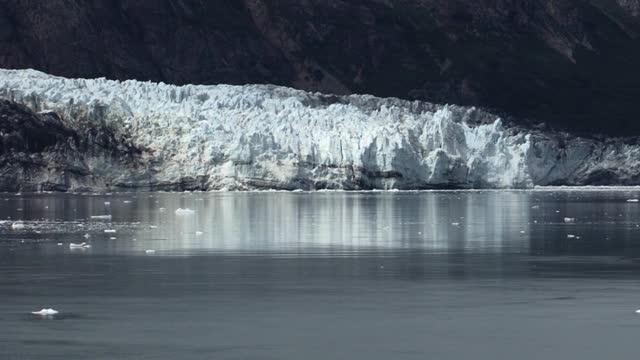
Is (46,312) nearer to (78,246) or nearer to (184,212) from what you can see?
(78,246)

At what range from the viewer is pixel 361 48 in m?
132

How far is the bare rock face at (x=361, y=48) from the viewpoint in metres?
118

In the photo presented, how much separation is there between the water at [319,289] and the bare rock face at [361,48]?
3229 inches

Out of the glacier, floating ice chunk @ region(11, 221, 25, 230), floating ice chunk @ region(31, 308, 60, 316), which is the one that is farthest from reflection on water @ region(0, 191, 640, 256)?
floating ice chunk @ region(31, 308, 60, 316)

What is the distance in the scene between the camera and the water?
13875 mm

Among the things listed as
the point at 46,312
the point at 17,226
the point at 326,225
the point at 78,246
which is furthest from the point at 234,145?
the point at 46,312

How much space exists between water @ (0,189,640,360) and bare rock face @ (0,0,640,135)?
82028mm

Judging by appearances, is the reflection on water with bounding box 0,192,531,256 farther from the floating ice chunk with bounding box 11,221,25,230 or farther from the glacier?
the glacier

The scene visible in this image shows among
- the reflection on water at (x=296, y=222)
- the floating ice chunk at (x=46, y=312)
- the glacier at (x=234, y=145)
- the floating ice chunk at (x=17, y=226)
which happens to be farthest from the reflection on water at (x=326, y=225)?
the floating ice chunk at (x=46, y=312)

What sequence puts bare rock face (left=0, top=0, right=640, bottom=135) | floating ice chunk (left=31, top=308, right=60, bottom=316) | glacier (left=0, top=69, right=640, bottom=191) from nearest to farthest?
1. floating ice chunk (left=31, top=308, right=60, bottom=316)
2. glacier (left=0, top=69, right=640, bottom=191)
3. bare rock face (left=0, top=0, right=640, bottom=135)

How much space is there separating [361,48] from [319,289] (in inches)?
4511

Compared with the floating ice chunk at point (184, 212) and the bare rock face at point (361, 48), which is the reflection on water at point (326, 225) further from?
the bare rock face at point (361, 48)

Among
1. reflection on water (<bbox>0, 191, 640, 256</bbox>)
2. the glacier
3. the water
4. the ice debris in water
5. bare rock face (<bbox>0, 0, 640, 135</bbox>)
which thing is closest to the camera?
the water

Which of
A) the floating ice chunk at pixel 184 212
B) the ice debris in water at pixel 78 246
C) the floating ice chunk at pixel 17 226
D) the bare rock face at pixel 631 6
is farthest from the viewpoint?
the bare rock face at pixel 631 6
